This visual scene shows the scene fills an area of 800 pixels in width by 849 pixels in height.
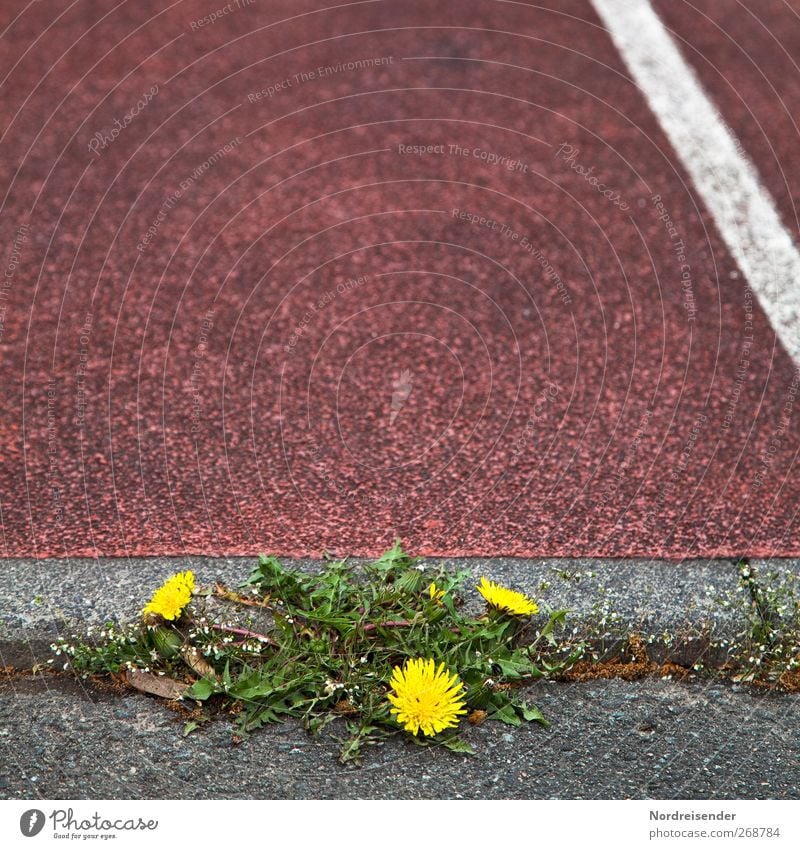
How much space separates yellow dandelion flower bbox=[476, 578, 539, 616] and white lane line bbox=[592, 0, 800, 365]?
1.51m

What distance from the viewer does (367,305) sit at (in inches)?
145

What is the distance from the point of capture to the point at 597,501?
300 cm

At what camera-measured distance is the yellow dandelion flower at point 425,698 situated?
7.27 feet

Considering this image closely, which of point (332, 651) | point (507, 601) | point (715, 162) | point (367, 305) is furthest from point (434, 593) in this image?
point (715, 162)

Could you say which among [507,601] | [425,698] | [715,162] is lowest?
[425,698]

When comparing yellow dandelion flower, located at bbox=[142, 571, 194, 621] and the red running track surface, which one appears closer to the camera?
yellow dandelion flower, located at bbox=[142, 571, 194, 621]

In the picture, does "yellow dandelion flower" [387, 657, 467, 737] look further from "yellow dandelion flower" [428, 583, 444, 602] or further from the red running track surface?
the red running track surface

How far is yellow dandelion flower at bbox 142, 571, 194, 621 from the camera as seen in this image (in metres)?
2.36

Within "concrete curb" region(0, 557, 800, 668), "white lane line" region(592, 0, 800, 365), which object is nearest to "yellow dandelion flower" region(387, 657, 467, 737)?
"concrete curb" region(0, 557, 800, 668)

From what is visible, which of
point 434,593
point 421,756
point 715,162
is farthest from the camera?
point 715,162

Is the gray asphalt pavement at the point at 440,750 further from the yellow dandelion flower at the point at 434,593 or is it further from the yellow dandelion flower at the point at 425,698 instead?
the yellow dandelion flower at the point at 434,593

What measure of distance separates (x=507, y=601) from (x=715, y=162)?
8.31 feet

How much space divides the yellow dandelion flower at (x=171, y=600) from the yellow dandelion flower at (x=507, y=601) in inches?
25.9

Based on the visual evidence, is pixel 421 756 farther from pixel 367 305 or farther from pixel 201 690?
pixel 367 305
